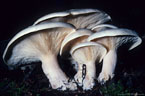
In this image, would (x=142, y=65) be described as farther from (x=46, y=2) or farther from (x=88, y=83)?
(x=46, y=2)

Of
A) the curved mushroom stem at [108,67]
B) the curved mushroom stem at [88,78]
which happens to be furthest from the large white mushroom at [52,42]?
the curved mushroom stem at [108,67]

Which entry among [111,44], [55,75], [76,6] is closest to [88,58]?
[111,44]

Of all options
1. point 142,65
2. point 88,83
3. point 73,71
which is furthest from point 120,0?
point 88,83

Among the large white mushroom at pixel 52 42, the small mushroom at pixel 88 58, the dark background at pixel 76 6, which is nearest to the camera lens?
the large white mushroom at pixel 52 42

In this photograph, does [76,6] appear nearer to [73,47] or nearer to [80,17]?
[80,17]

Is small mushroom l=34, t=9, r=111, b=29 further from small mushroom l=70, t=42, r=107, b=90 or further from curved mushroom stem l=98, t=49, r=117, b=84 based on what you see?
curved mushroom stem l=98, t=49, r=117, b=84

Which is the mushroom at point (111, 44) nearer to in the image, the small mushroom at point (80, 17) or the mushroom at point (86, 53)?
the mushroom at point (86, 53)

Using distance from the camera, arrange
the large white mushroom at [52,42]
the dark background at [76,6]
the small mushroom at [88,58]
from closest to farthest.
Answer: the large white mushroom at [52,42], the small mushroom at [88,58], the dark background at [76,6]

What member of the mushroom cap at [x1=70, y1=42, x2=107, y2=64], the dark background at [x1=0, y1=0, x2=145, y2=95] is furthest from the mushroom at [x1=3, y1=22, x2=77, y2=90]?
the dark background at [x1=0, y1=0, x2=145, y2=95]
